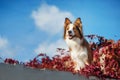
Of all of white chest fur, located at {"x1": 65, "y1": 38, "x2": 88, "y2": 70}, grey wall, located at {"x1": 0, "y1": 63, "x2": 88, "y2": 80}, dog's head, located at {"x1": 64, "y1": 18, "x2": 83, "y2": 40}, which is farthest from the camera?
dog's head, located at {"x1": 64, "y1": 18, "x2": 83, "y2": 40}

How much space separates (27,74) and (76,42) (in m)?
3.28

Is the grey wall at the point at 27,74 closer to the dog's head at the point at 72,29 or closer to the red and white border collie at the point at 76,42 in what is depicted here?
the red and white border collie at the point at 76,42

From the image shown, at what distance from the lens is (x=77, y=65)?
907 cm

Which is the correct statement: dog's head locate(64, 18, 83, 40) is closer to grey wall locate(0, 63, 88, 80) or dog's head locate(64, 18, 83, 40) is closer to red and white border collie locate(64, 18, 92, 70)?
red and white border collie locate(64, 18, 92, 70)

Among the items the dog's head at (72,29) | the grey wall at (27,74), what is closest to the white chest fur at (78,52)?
the dog's head at (72,29)

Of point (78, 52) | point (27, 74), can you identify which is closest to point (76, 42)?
point (78, 52)

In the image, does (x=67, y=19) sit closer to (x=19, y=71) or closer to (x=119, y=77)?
(x=119, y=77)

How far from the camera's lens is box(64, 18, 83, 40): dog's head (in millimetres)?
9258

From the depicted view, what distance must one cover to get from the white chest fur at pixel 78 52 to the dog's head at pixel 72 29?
111mm

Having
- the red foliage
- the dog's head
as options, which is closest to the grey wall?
the red foliage

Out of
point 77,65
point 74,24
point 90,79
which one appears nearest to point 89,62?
point 77,65

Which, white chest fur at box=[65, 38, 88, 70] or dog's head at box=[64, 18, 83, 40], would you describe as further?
dog's head at box=[64, 18, 83, 40]

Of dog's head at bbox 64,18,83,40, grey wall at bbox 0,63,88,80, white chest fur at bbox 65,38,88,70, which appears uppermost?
dog's head at bbox 64,18,83,40

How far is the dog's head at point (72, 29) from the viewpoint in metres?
9.26
